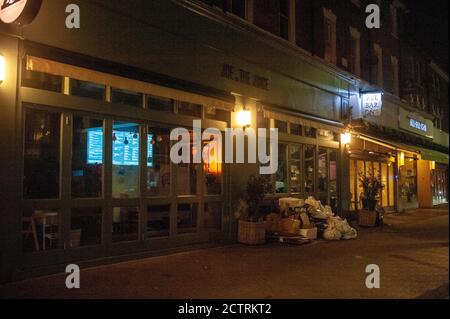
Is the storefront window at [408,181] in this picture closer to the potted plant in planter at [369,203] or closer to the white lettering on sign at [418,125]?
the white lettering on sign at [418,125]

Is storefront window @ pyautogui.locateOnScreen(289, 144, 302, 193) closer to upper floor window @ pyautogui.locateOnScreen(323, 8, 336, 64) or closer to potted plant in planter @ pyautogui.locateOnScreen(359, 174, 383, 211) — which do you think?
potted plant in planter @ pyautogui.locateOnScreen(359, 174, 383, 211)

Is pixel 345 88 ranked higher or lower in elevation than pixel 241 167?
higher

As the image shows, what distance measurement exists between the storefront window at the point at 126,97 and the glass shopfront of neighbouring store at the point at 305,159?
4.03 m

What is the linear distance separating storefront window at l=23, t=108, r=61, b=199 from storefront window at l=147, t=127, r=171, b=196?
2.08 m

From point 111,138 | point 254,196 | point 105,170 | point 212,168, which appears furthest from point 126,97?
point 254,196

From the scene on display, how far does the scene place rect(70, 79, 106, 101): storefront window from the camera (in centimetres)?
803

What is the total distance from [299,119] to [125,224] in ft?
22.3

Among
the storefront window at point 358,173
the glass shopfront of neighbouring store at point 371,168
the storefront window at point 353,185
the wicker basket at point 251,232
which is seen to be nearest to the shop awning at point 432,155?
the glass shopfront of neighbouring store at point 371,168

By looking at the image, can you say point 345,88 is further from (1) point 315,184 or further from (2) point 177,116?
(2) point 177,116

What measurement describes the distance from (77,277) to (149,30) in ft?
16.3

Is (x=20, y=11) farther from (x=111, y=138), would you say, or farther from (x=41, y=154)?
(x=111, y=138)

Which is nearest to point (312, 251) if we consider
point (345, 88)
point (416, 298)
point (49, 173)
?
point (416, 298)

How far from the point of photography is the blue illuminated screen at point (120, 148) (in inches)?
323
